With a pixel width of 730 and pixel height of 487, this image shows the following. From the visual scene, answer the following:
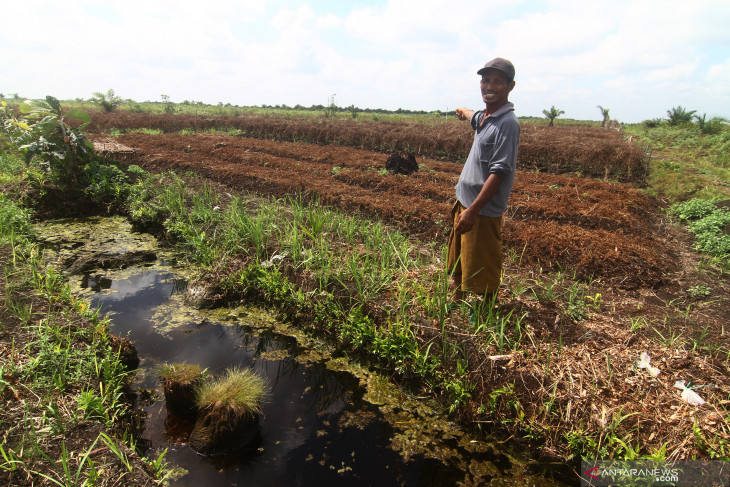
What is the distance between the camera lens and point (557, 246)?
450 centimetres

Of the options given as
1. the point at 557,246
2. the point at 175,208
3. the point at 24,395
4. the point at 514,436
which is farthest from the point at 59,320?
the point at 557,246

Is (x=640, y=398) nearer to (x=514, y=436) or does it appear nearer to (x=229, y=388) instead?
(x=514, y=436)

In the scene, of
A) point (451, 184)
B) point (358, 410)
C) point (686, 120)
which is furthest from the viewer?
point (686, 120)

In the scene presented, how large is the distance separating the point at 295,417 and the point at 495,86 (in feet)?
8.66

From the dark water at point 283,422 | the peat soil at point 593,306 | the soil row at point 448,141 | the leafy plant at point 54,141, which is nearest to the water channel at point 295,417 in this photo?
the dark water at point 283,422

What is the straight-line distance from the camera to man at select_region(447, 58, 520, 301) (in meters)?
2.30

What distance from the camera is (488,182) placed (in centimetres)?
230

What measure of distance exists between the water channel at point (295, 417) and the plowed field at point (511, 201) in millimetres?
2576

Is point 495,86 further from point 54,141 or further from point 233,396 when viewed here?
point 54,141

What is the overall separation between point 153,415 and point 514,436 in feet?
8.09

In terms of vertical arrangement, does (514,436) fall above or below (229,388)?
below

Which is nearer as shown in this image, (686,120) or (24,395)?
(24,395)

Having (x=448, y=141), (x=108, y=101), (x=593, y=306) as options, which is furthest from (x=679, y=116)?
(x=108, y=101)

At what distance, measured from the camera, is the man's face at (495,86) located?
7.67 feet
